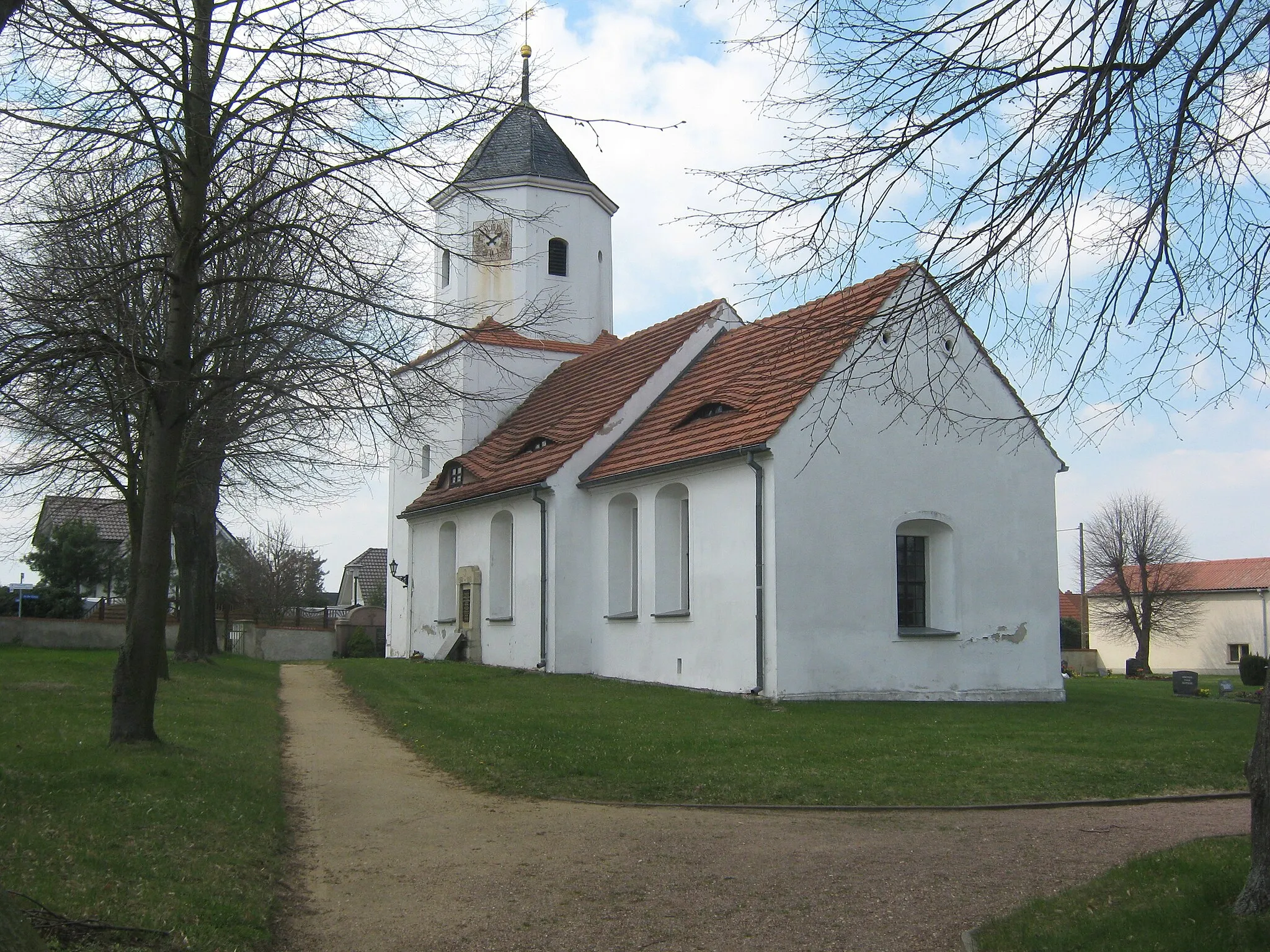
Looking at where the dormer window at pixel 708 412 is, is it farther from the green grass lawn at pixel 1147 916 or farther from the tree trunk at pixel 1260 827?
the tree trunk at pixel 1260 827

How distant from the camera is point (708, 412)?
23312 millimetres

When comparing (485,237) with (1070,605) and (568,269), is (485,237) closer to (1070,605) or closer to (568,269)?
(568,269)

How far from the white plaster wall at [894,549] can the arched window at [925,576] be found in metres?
0.18

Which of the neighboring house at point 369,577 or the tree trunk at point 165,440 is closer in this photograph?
the tree trunk at point 165,440

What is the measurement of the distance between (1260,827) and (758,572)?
A: 14.1 metres

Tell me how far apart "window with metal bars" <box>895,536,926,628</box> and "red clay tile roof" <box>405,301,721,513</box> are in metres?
7.33

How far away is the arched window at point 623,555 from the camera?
24594 mm

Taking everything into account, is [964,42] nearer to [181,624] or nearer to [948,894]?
[948,894]

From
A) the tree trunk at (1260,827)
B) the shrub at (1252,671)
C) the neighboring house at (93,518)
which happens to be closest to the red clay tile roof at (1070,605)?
the shrub at (1252,671)

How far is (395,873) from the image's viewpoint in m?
7.89

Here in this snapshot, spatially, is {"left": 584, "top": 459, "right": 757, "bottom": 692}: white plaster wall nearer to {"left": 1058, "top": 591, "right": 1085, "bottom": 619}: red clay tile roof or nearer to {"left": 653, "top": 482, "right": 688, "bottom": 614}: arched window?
{"left": 653, "top": 482, "right": 688, "bottom": 614}: arched window

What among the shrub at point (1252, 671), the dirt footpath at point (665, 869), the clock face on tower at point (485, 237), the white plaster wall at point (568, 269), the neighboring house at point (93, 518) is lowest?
the shrub at point (1252, 671)

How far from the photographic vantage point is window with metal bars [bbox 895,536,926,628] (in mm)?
21438

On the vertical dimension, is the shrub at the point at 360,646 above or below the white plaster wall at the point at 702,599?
below
